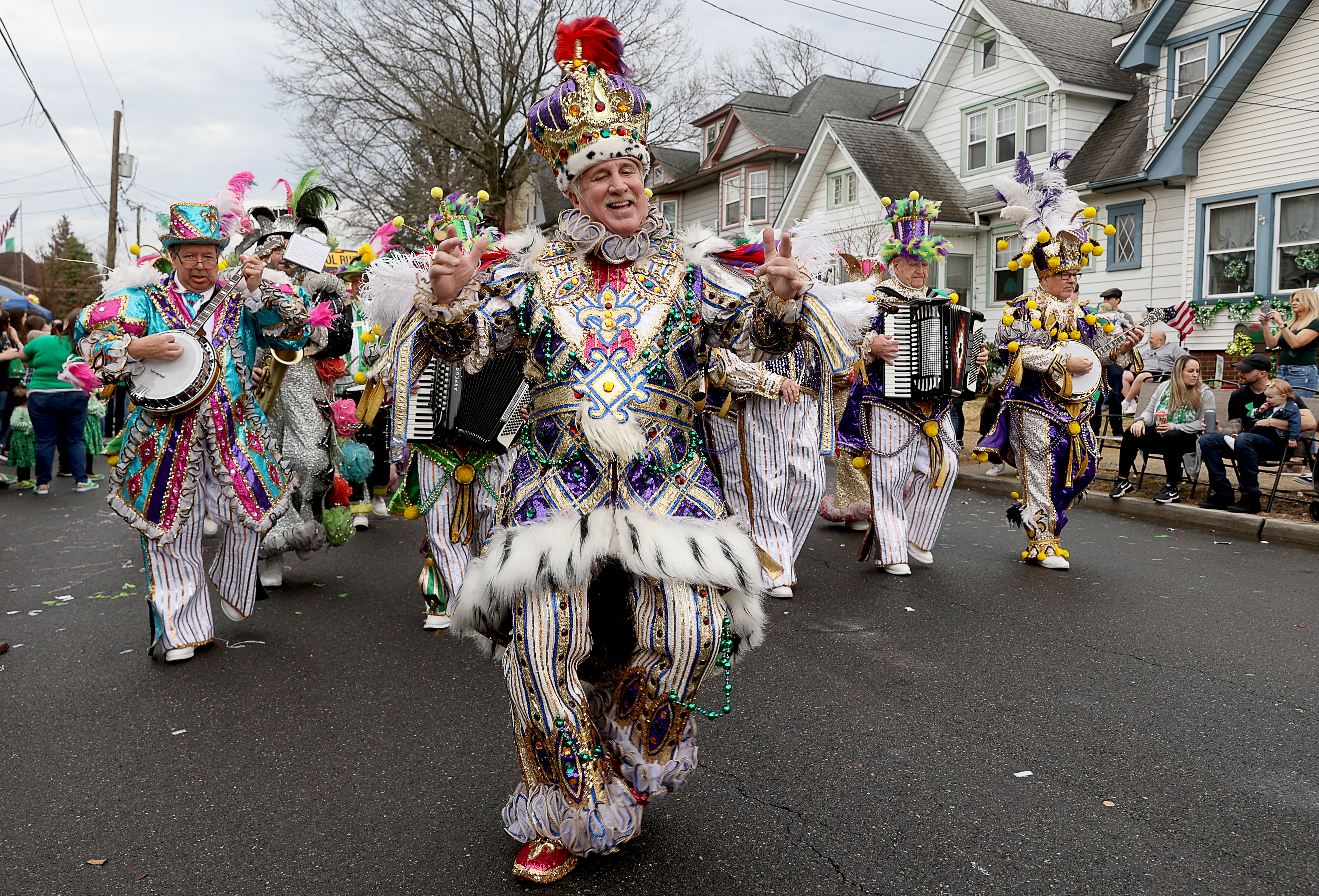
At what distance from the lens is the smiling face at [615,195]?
3004 mm

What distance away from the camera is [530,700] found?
277 cm

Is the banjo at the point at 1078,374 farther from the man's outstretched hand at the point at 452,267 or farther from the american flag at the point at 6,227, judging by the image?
the american flag at the point at 6,227

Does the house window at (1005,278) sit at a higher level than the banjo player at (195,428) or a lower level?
higher

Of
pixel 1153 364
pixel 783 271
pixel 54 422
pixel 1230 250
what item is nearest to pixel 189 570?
pixel 783 271

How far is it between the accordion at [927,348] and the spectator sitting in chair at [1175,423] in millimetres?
3757

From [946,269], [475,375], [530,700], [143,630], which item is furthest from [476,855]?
[946,269]

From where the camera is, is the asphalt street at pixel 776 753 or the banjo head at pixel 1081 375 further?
the banjo head at pixel 1081 375

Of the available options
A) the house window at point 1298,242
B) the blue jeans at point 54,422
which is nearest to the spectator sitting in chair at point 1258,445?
the house window at point 1298,242

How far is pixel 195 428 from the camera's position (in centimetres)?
513

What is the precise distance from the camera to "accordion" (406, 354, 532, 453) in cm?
515

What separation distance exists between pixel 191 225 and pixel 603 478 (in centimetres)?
323

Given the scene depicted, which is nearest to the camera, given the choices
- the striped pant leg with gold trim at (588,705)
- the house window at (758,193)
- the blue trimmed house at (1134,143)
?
the striped pant leg with gold trim at (588,705)

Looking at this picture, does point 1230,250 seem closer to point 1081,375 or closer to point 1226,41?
point 1226,41

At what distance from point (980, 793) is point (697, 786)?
96 centimetres
